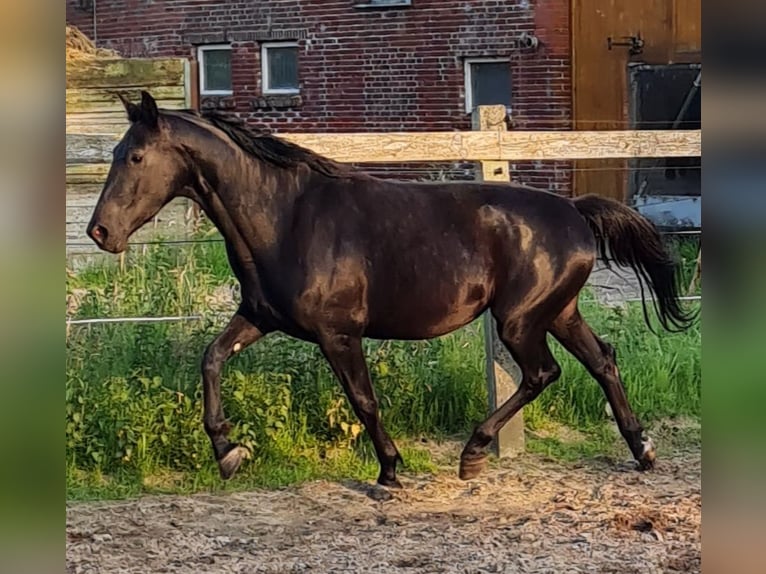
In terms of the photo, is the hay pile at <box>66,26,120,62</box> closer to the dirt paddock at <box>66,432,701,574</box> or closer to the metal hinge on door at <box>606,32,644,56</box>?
the dirt paddock at <box>66,432,701,574</box>

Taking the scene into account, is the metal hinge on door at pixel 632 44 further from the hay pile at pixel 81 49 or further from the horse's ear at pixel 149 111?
the hay pile at pixel 81 49

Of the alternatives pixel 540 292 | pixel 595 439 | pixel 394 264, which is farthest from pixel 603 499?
pixel 394 264

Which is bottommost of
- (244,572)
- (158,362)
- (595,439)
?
(244,572)

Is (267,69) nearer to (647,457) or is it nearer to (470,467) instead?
(470,467)

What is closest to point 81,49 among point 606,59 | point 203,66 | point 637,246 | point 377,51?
point 203,66

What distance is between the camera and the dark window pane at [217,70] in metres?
5.22

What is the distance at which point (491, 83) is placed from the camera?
536 cm

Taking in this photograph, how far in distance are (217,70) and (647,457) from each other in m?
2.33

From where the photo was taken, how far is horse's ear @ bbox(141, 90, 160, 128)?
15.9ft

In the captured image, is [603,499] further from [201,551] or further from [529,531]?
[201,551]

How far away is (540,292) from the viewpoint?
5.16 metres

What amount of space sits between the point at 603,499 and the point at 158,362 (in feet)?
6.08

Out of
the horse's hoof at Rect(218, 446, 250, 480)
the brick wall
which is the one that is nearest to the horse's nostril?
the brick wall

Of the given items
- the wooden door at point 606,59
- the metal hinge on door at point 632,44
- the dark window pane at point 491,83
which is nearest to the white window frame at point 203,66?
the dark window pane at point 491,83
